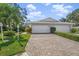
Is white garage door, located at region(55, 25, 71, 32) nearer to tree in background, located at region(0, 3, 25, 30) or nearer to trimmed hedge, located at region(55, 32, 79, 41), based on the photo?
trimmed hedge, located at region(55, 32, 79, 41)

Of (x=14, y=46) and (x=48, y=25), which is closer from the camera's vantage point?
(x=14, y=46)

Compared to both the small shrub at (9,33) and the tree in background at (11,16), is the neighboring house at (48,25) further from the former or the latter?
the small shrub at (9,33)

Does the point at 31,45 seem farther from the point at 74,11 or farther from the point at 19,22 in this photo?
the point at 74,11

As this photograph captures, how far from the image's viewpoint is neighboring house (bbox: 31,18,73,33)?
9172 mm

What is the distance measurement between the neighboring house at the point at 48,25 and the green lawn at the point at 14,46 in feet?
2.09

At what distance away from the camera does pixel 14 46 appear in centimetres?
836

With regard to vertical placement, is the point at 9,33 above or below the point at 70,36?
above

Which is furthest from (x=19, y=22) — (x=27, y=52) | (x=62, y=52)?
(x=62, y=52)

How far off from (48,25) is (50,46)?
127 centimetres

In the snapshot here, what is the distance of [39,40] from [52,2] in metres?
2.01

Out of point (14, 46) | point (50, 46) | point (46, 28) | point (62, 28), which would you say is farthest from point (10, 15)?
point (62, 28)

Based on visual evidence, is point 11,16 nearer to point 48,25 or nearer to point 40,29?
point 40,29

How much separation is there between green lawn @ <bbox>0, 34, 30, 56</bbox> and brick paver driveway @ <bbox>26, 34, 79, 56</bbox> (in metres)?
0.26

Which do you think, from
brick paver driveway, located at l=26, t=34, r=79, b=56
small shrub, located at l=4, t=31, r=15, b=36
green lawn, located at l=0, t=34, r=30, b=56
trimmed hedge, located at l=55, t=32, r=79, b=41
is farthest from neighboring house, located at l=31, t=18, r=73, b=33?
small shrub, located at l=4, t=31, r=15, b=36
